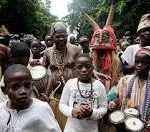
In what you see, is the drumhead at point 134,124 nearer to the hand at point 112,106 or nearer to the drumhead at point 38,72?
the hand at point 112,106

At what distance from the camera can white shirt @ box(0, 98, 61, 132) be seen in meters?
4.03

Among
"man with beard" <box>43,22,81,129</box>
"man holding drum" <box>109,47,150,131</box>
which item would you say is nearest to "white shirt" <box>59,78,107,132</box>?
"man holding drum" <box>109,47,150,131</box>

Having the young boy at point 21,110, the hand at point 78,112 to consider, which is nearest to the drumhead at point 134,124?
the hand at point 78,112

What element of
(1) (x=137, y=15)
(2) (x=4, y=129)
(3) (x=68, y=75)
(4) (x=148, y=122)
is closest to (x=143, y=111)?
(4) (x=148, y=122)

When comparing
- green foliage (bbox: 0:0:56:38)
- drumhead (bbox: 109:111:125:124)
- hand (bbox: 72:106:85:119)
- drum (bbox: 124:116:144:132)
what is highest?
hand (bbox: 72:106:85:119)

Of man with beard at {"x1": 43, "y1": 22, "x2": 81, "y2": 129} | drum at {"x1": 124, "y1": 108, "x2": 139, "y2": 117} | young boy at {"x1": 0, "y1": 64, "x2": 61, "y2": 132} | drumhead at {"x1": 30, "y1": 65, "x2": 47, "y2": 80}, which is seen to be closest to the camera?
young boy at {"x1": 0, "y1": 64, "x2": 61, "y2": 132}

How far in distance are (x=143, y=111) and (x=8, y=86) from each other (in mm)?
2080

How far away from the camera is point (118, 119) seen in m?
5.40

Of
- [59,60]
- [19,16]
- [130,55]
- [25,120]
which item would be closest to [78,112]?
[25,120]

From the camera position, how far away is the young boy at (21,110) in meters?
3.97

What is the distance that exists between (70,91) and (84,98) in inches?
8.0

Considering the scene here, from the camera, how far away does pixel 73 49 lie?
687cm

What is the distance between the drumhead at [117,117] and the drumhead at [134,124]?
0.19 feet

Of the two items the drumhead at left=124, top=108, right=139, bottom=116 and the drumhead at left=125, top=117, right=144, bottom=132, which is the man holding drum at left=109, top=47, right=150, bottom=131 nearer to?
the drumhead at left=124, top=108, right=139, bottom=116
